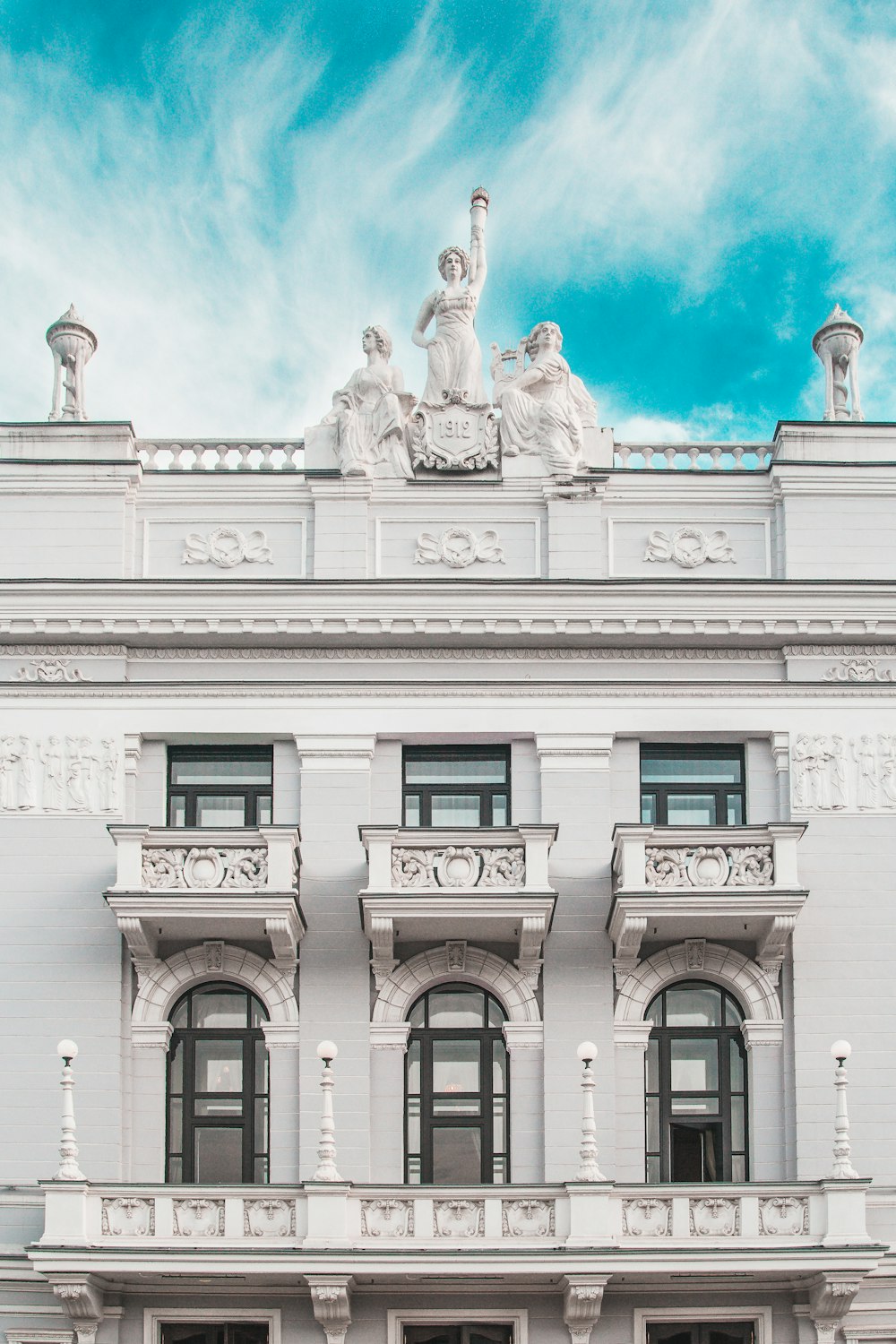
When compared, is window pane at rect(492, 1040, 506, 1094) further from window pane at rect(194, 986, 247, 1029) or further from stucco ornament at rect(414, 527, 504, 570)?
stucco ornament at rect(414, 527, 504, 570)

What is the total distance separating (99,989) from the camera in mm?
24734

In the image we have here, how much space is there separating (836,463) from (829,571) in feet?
4.97

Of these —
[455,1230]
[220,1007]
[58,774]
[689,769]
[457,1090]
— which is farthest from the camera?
[689,769]

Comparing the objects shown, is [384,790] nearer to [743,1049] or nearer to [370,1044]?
[370,1044]

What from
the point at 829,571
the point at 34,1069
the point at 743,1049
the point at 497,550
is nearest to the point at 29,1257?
the point at 34,1069

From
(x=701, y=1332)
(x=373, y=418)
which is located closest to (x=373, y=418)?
(x=373, y=418)

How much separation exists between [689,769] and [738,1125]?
4.70 meters

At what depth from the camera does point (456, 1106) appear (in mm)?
24781

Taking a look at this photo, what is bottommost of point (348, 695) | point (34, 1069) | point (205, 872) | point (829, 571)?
point (34, 1069)

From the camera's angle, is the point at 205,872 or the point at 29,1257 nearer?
the point at 29,1257

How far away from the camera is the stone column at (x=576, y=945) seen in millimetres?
24375

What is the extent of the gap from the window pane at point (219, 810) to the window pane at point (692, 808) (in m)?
5.68

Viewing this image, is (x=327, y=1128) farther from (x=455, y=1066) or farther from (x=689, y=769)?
(x=689, y=769)

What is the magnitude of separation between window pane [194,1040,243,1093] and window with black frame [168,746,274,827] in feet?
9.46
